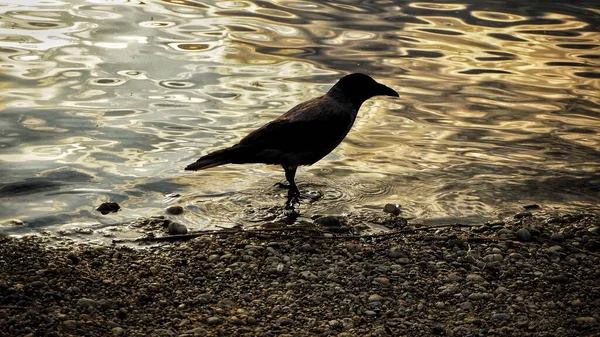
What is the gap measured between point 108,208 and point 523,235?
12.7 ft

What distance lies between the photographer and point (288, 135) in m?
9.59

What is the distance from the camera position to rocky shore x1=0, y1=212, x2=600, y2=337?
6.95 metres

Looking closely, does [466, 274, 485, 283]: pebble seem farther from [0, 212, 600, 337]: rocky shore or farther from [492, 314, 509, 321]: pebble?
A: [492, 314, 509, 321]: pebble

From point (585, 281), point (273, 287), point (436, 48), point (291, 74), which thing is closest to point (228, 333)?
point (273, 287)

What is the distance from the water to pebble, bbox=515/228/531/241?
2.87 ft

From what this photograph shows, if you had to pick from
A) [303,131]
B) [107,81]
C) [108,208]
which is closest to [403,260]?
[303,131]

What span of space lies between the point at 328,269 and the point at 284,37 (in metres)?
8.65

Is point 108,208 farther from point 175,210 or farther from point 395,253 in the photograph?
point 395,253

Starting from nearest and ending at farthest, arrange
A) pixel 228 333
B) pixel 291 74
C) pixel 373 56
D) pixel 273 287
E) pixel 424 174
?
pixel 228 333
pixel 273 287
pixel 424 174
pixel 291 74
pixel 373 56

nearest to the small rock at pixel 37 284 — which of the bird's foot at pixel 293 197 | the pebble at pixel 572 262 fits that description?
the bird's foot at pixel 293 197

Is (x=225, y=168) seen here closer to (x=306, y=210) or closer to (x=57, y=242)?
(x=306, y=210)

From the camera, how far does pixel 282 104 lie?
A: 1270cm

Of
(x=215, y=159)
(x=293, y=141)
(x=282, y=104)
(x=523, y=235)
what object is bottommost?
(x=282, y=104)

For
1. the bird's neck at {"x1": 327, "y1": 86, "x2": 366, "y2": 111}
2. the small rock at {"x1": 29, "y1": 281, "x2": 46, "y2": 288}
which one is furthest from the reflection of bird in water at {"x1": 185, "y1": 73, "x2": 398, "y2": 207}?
the small rock at {"x1": 29, "y1": 281, "x2": 46, "y2": 288}
